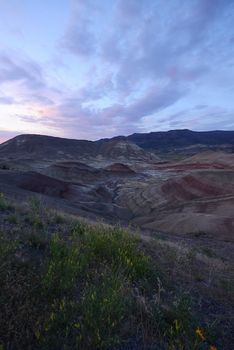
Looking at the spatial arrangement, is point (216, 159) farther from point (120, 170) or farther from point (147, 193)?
point (147, 193)

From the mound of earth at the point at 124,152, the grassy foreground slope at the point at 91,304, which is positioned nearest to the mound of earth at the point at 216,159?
the mound of earth at the point at 124,152

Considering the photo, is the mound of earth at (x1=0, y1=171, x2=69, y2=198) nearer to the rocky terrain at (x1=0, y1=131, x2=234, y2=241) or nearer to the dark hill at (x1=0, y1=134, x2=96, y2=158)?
the rocky terrain at (x1=0, y1=131, x2=234, y2=241)

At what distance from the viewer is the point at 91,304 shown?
375 centimetres

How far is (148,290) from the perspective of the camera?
4.77 meters

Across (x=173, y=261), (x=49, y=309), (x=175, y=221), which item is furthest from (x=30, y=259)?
(x=175, y=221)

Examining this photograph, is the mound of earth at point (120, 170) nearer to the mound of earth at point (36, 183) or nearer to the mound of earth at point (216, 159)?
the mound of earth at point (216, 159)

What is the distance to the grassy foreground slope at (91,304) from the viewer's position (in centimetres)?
342

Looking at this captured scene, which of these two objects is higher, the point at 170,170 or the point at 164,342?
the point at 164,342

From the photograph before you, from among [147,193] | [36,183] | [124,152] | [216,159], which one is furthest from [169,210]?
[124,152]

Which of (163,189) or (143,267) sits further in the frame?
(163,189)

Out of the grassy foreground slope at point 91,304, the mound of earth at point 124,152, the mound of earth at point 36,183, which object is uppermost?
the grassy foreground slope at point 91,304

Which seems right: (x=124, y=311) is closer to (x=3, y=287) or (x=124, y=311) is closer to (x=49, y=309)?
Answer: (x=49, y=309)

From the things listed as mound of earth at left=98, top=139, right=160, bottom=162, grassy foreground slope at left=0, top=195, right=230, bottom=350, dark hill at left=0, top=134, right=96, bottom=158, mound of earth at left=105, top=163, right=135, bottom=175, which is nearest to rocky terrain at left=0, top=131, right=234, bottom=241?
mound of earth at left=105, top=163, right=135, bottom=175

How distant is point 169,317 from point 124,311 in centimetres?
54
